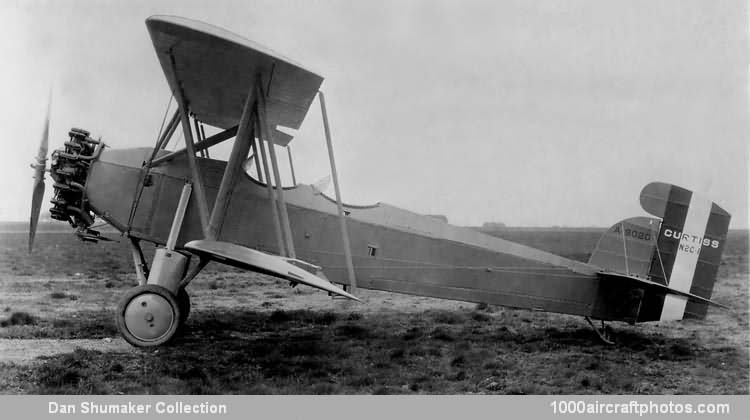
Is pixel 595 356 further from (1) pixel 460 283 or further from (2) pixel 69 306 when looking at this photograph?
(2) pixel 69 306

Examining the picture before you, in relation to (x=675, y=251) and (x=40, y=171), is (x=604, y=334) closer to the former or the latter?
(x=675, y=251)

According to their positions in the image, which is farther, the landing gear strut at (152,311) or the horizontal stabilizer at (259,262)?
the landing gear strut at (152,311)

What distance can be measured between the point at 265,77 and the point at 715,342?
667 centimetres

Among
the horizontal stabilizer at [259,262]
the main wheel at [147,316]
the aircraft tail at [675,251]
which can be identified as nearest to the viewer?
the horizontal stabilizer at [259,262]

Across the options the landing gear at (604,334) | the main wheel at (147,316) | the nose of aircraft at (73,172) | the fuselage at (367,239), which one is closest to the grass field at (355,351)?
the landing gear at (604,334)

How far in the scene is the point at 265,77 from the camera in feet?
16.5

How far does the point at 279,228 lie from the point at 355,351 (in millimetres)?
1821

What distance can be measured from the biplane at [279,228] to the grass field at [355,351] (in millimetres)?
524

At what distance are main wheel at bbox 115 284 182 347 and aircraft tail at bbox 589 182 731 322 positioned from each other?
4.91 metres

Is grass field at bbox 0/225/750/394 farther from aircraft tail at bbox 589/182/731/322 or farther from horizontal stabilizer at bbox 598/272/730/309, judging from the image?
horizontal stabilizer at bbox 598/272/730/309

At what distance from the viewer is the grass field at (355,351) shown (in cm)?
496

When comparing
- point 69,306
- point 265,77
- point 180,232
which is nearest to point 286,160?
point 180,232

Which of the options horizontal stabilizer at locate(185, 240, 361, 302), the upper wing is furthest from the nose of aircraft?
horizontal stabilizer at locate(185, 240, 361, 302)

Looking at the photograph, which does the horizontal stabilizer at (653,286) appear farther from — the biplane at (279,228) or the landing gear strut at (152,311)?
the landing gear strut at (152,311)
